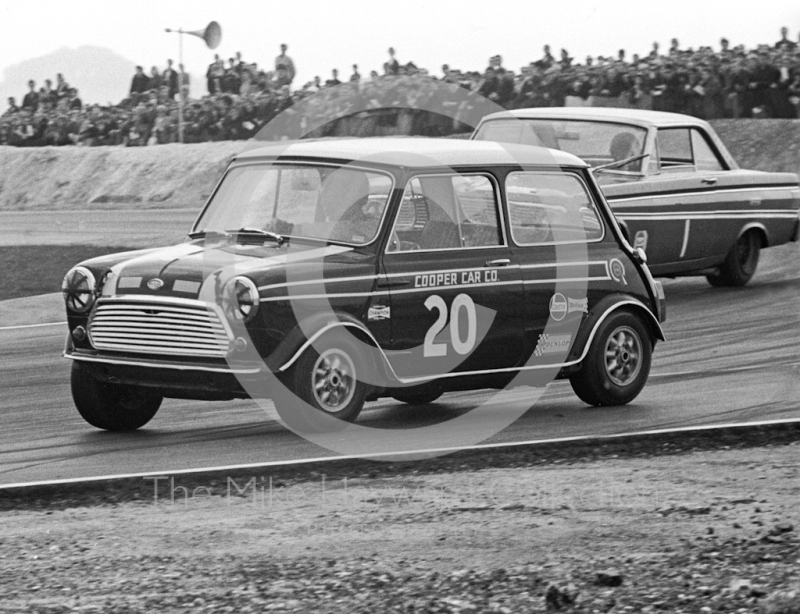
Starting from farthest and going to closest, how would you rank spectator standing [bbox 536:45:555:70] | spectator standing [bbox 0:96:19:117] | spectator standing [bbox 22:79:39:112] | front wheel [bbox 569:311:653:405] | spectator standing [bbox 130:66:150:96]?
spectator standing [bbox 0:96:19:117], spectator standing [bbox 536:45:555:70], spectator standing [bbox 22:79:39:112], spectator standing [bbox 130:66:150:96], front wheel [bbox 569:311:653:405]

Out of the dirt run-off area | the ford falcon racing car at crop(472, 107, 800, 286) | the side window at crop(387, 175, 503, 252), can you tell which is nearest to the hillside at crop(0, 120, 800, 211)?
the ford falcon racing car at crop(472, 107, 800, 286)

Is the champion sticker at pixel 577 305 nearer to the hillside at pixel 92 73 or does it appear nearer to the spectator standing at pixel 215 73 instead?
the spectator standing at pixel 215 73

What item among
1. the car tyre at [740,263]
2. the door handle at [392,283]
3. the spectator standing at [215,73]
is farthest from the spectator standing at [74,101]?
the door handle at [392,283]

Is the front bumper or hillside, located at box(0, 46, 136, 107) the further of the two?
hillside, located at box(0, 46, 136, 107)

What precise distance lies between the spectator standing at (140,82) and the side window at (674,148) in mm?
17824

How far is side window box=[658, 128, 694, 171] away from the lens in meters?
12.9

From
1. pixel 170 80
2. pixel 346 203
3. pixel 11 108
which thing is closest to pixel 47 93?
pixel 11 108

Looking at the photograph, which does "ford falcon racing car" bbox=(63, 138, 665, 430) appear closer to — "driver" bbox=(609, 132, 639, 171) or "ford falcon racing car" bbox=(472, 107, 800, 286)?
"ford falcon racing car" bbox=(472, 107, 800, 286)

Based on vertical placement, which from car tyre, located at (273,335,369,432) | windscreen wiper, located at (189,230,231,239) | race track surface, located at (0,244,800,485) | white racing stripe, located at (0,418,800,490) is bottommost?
race track surface, located at (0,244,800,485)

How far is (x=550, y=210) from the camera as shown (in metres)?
8.41

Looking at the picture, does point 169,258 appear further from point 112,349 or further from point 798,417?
point 798,417

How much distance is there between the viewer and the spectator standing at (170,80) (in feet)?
95.1

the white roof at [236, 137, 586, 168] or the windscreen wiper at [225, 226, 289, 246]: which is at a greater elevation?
the white roof at [236, 137, 586, 168]

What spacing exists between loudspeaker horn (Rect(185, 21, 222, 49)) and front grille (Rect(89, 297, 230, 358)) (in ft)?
54.5
